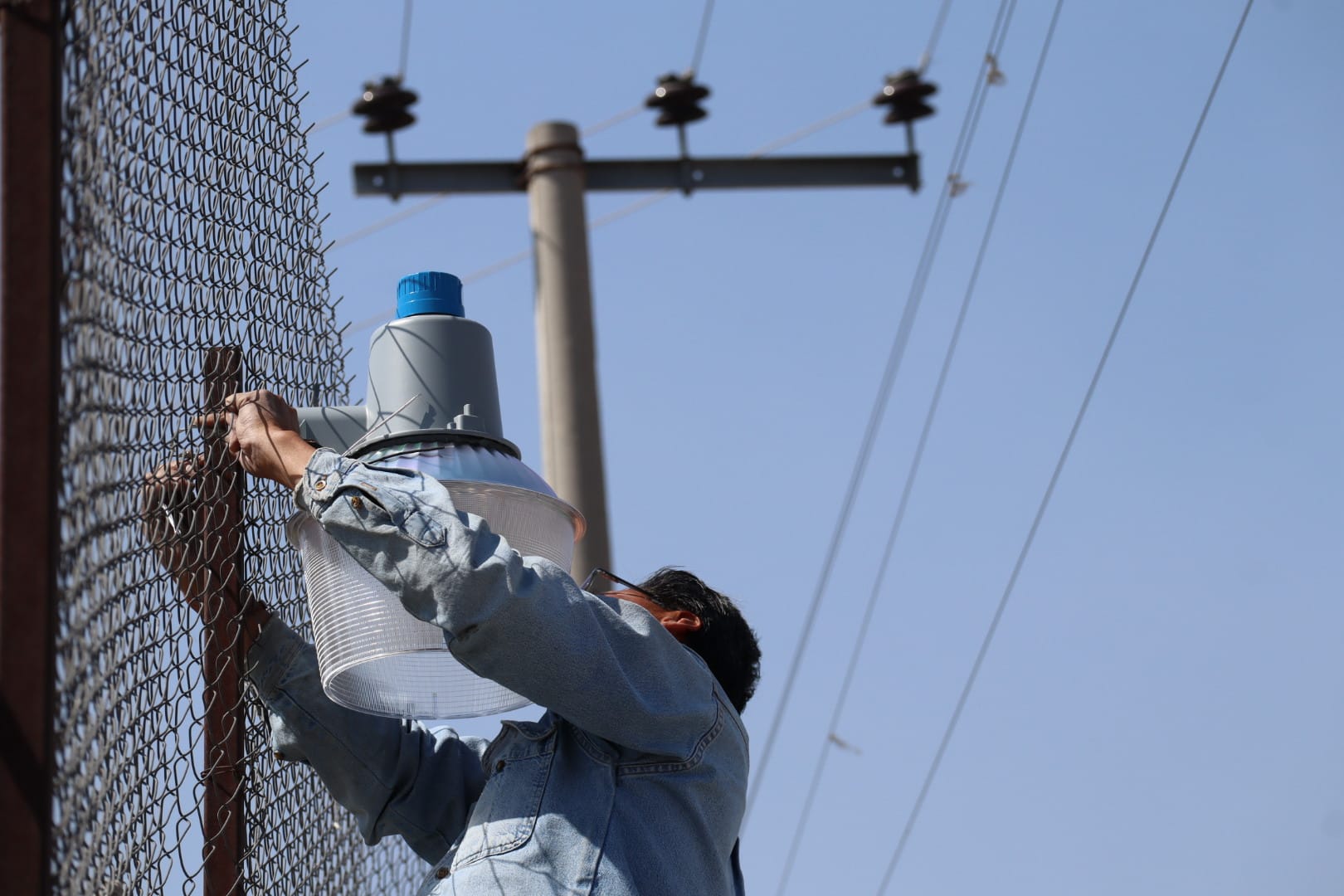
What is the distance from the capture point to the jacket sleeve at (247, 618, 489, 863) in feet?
9.75

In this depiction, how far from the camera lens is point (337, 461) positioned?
251 cm

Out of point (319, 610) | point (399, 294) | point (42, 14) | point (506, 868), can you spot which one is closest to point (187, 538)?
point (319, 610)

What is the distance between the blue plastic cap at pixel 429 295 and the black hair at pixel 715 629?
59 centimetres

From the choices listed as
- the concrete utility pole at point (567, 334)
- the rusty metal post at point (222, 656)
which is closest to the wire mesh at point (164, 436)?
the rusty metal post at point (222, 656)

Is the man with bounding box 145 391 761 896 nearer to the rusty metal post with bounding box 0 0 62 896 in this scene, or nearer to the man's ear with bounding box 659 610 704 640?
the man's ear with bounding box 659 610 704 640

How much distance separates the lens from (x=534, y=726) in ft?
9.13

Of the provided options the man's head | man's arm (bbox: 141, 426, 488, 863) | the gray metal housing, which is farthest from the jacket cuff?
the man's head

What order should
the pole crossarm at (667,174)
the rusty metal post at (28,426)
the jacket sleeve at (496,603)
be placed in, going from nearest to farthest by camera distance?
the rusty metal post at (28,426)
the jacket sleeve at (496,603)
the pole crossarm at (667,174)

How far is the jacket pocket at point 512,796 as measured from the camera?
2.63 meters

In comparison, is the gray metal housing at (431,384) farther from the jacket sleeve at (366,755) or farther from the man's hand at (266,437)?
the jacket sleeve at (366,755)

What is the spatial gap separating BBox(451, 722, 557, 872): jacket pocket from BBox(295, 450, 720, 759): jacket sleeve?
16 cm

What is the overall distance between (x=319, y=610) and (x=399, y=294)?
21.8 inches

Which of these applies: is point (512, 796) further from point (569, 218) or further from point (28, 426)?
point (569, 218)

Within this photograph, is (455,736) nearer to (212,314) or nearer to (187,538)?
(187,538)
